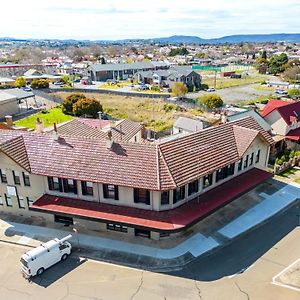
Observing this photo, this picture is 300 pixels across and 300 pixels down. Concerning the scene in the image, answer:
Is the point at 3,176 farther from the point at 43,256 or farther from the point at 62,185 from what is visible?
the point at 43,256

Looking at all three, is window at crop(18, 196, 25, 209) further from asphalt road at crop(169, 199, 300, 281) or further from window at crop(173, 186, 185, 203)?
asphalt road at crop(169, 199, 300, 281)

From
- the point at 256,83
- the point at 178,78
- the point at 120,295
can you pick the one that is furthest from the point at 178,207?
the point at 256,83

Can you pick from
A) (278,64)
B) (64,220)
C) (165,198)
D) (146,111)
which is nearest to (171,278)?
(165,198)

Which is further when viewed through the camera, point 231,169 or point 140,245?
point 231,169

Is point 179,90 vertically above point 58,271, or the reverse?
point 179,90

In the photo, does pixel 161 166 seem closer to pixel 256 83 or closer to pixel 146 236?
pixel 146 236

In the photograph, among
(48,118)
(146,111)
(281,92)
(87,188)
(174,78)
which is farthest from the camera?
(174,78)

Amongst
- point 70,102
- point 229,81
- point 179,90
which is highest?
point 70,102

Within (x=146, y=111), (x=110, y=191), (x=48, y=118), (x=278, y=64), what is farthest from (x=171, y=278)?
(x=278, y=64)

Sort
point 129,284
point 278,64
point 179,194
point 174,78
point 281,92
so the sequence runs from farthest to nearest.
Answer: point 278,64 → point 174,78 → point 281,92 → point 179,194 → point 129,284
